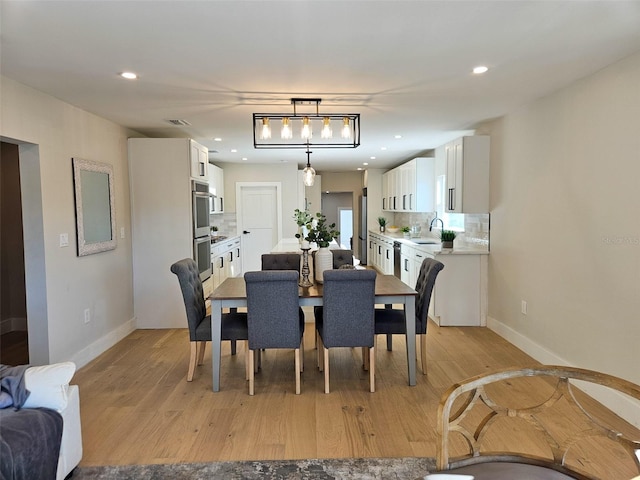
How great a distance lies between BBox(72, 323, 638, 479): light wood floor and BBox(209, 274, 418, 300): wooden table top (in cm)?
76

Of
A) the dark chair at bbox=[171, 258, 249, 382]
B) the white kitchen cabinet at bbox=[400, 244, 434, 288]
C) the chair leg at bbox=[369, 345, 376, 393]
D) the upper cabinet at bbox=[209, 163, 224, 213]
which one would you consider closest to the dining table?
the dark chair at bbox=[171, 258, 249, 382]

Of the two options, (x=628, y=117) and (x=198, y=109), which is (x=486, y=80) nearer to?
(x=628, y=117)

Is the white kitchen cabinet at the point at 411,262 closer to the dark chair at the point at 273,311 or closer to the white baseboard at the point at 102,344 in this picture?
the dark chair at the point at 273,311

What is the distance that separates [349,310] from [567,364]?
1866 mm

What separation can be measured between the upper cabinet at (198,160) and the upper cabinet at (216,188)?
5.87 ft

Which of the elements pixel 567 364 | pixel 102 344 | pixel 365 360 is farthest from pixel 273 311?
pixel 567 364

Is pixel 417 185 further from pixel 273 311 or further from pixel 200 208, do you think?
pixel 273 311

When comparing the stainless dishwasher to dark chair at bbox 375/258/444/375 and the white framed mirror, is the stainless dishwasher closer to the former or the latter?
dark chair at bbox 375/258/444/375

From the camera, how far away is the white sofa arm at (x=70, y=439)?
2.10 m

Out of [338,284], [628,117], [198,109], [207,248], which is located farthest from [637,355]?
[207,248]

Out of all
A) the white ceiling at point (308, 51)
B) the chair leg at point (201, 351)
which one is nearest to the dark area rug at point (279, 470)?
the chair leg at point (201, 351)

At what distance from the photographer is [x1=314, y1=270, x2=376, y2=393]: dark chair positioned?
3107 mm

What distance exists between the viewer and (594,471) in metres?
2.24

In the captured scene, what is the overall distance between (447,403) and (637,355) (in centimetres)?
202
